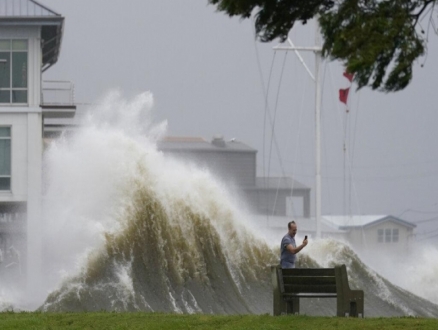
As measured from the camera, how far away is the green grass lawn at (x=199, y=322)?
1623cm

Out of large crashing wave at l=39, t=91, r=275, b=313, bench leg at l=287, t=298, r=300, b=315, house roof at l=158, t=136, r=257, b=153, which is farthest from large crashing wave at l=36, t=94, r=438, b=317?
house roof at l=158, t=136, r=257, b=153

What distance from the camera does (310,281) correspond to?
61.6 ft

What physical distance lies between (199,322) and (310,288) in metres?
2.47

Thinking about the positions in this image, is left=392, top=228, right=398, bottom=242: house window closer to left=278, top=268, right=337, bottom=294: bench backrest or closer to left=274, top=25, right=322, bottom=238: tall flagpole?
left=274, top=25, right=322, bottom=238: tall flagpole

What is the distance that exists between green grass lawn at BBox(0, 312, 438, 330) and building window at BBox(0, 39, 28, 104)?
3161 cm

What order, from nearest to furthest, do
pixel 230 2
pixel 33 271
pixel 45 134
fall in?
pixel 230 2
pixel 33 271
pixel 45 134

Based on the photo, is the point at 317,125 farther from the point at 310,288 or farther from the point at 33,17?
the point at 310,288

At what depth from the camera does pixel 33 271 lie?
156ft

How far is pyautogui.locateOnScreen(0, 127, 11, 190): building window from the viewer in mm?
48375

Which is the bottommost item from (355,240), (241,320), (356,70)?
(355,240)

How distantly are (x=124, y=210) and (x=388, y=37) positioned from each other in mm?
21177

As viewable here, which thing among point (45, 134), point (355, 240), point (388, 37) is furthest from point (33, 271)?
point (355, 240)

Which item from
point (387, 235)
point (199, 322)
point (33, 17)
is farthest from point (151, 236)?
point (387, 235)

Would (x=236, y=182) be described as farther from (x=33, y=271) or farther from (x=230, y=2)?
(x=230, y=2)
